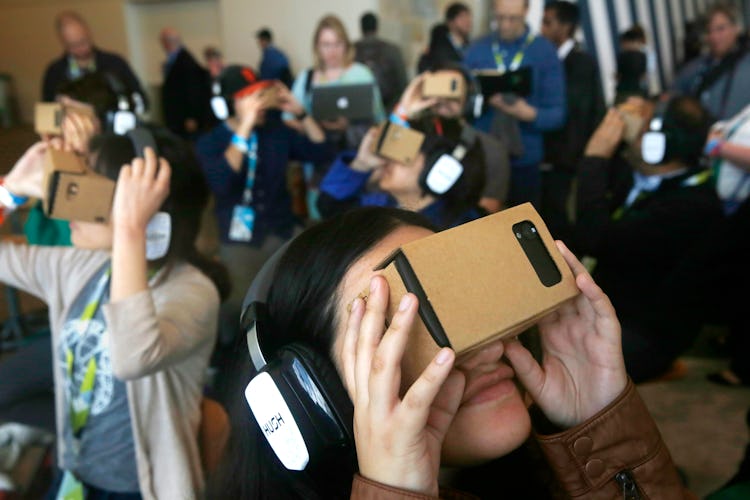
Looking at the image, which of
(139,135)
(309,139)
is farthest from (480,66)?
(139,135)

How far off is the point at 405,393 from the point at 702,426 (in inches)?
67.3

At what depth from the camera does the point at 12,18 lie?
21.2 feet

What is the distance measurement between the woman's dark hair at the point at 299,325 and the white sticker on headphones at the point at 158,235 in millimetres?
498

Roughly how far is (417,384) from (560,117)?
2591mm

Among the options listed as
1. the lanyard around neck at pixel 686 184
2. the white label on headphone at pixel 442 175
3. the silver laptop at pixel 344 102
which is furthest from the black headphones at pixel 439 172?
the silver laptop at pixel 344 102

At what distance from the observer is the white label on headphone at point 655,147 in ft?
6.14

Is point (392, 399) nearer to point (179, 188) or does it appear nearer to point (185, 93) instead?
point (179, 188)

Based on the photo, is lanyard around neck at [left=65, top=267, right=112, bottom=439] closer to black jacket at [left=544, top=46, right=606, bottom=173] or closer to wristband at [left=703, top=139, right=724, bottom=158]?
wristband at [left=703, top=139, right=724, bottom=158]

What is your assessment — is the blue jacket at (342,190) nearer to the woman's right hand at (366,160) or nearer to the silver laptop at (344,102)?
the woman's right hand at (366,160)

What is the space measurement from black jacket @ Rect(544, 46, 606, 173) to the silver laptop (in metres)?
0.90

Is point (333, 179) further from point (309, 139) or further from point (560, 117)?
point (560, 117)

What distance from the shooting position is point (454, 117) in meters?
2.19

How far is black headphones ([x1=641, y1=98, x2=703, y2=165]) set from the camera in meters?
1.88

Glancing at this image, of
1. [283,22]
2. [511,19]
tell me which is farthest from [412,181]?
[283,22]
